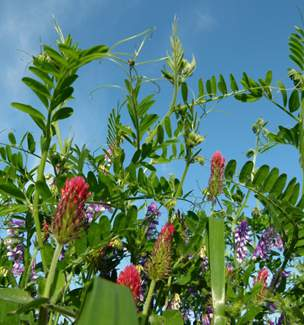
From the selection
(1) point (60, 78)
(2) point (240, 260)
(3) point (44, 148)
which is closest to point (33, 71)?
(1) point (60, 78)

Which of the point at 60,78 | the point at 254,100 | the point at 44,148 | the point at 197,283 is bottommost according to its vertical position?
the point at 197,283

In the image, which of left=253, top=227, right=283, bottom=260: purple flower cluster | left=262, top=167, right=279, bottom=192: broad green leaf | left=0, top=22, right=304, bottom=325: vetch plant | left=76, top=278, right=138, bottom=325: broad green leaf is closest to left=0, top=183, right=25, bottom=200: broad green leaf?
left=0, top=22, right=304, bottom=325: vetch plant

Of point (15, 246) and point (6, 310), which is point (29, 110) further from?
point (15, 246)

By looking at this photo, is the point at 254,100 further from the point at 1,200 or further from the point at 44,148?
the point at 44,148

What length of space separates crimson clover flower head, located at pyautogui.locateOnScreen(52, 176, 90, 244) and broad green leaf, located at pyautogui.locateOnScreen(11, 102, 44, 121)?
40 centimetres

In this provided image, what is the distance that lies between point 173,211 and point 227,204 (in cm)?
44

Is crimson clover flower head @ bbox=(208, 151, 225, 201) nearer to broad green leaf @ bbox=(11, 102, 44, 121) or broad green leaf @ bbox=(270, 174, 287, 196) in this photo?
broad green leaf @ bbox=(270, 174, 287, 196)

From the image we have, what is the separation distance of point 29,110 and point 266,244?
1.19 m

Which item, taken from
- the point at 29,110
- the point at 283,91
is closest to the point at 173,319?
the point at 29,110

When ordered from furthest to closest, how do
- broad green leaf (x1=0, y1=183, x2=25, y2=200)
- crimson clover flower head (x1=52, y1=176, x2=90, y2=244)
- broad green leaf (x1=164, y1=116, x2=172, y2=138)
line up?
broad green leaf (x1=164, y1=116, x2=172, y2=138) < broad green leaf (x1=0, y1=183, x2=25, y2=200) < crimson clover flower head (x1=52, y1=176, x2=90, y2=244)

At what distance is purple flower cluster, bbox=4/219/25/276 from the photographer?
176 cm

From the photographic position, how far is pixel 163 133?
166 centimetres

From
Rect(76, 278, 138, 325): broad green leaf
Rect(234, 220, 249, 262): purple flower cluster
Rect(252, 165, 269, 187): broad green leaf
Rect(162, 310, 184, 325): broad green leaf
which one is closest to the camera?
Rect(76, 278, 138, 325): broad green leaf

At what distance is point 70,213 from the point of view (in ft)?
2.46
